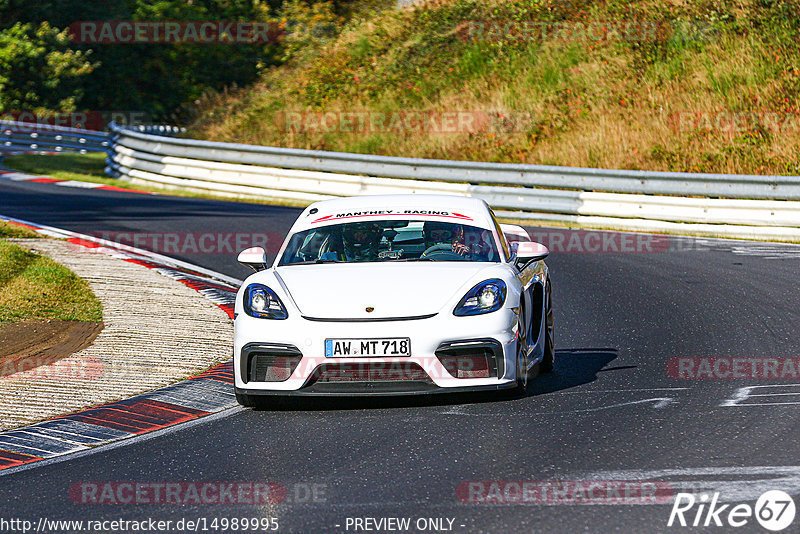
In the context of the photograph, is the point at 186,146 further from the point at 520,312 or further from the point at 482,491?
the point at 482,491

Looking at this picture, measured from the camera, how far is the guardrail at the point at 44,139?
35225 mm

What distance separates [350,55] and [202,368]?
25754 millimetres

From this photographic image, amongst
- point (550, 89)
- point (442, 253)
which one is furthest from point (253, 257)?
point (550, 89)

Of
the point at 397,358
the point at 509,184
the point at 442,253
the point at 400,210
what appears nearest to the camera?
the point at 397,358

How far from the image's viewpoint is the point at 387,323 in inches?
291

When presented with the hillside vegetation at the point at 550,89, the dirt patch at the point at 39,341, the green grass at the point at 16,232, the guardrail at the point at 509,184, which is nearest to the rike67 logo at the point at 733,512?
the dirt patch at the point at 39,341

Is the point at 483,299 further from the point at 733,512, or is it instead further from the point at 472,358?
the point at 733,512

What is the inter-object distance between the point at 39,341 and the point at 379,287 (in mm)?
3799

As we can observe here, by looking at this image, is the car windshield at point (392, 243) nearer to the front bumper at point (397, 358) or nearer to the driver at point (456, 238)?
the driver at point (456, 238)

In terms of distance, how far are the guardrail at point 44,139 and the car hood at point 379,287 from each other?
28051mm

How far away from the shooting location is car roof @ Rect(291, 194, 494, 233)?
8852mm

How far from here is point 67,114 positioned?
131ft

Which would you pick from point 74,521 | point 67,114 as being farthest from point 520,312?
point 67,114

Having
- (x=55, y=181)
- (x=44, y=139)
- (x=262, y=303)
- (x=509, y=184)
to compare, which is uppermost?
(x=44, y=139)
